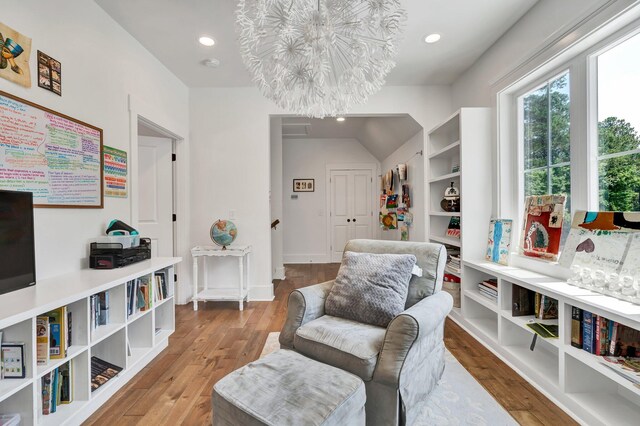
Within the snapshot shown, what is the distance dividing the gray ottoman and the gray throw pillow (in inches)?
18.9

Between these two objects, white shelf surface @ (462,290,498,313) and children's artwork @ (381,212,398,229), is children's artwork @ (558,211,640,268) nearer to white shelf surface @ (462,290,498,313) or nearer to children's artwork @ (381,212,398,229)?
white shelf surface @ (462,290,498,313)

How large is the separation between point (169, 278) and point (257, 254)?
4.27 ft

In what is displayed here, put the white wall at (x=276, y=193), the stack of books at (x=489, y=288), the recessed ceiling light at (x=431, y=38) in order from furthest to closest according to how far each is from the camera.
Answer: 1. the white wall at (x=276, y=193)
2. the recessed ceiling light at (x=431, y=38)
3. the stack of books at (x=489, y=288)

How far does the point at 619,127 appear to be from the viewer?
1.72 meters

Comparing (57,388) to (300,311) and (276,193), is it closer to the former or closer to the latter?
(300,311)

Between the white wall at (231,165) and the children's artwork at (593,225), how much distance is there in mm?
2157

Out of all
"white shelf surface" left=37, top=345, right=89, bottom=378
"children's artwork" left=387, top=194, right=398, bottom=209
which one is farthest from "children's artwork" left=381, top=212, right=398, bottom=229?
"white shelf surface" left=37, top=345, right=89, bottom=378

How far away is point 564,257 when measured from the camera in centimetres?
193

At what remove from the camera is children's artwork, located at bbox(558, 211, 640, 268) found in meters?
1.56

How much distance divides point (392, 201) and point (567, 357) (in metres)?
3.56

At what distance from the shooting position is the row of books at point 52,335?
139cm

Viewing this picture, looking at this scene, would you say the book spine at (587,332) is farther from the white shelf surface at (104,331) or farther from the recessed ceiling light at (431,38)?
the white shelf surface at (104,331)

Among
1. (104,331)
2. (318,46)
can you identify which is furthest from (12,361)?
(318,46)

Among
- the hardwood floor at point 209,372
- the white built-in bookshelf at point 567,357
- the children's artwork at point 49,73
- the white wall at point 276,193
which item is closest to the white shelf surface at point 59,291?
the hardwood floor at point 209,372
